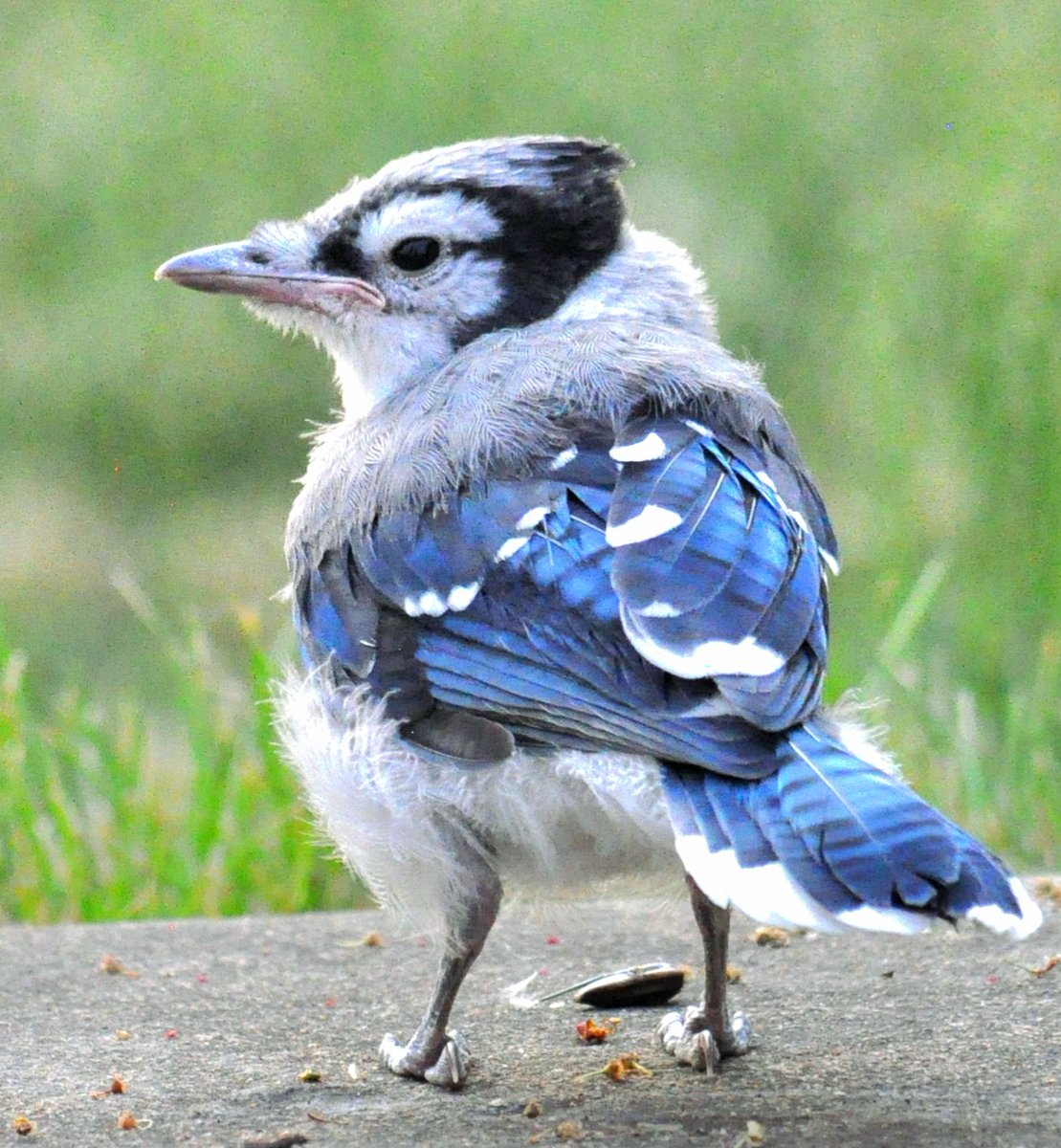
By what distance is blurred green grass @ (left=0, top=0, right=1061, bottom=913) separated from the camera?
17.0ft

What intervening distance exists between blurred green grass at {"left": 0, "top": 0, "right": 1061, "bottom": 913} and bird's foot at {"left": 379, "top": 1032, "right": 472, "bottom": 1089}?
183cm

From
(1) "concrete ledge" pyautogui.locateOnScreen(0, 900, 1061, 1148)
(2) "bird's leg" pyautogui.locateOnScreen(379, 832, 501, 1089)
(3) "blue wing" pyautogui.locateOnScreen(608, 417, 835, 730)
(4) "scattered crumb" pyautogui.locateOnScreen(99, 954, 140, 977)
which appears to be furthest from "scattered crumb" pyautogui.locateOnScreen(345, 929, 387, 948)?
(3) "blue wing" pyautogui.locateOnScreen(608, 417, 835, 730)

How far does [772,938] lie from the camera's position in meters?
3.72

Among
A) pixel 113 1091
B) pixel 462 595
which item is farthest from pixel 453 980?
pixel 462 595

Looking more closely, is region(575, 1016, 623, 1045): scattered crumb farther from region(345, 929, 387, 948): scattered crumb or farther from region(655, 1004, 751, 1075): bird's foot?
region(345, 929, 387, 948): scattered crumb

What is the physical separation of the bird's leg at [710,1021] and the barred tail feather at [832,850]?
57cm

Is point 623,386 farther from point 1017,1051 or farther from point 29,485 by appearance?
point 29,485

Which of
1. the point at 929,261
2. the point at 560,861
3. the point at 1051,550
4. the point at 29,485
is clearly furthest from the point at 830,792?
Answer: the point at 29,485

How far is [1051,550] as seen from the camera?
4.94m

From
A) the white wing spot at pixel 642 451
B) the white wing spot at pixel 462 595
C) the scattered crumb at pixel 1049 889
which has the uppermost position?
the white wing spot at pixel 642 451

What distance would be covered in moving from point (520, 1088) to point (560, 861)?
35 centimetres

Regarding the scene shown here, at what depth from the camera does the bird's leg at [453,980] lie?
2.88 metres

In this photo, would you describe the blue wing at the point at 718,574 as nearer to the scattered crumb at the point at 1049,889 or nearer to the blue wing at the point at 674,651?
the blue wing at the point at 674,651

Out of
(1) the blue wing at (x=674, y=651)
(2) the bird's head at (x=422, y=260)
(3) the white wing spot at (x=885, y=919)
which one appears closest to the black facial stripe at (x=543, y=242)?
(2) the bird's head at (x=422, y=260)
